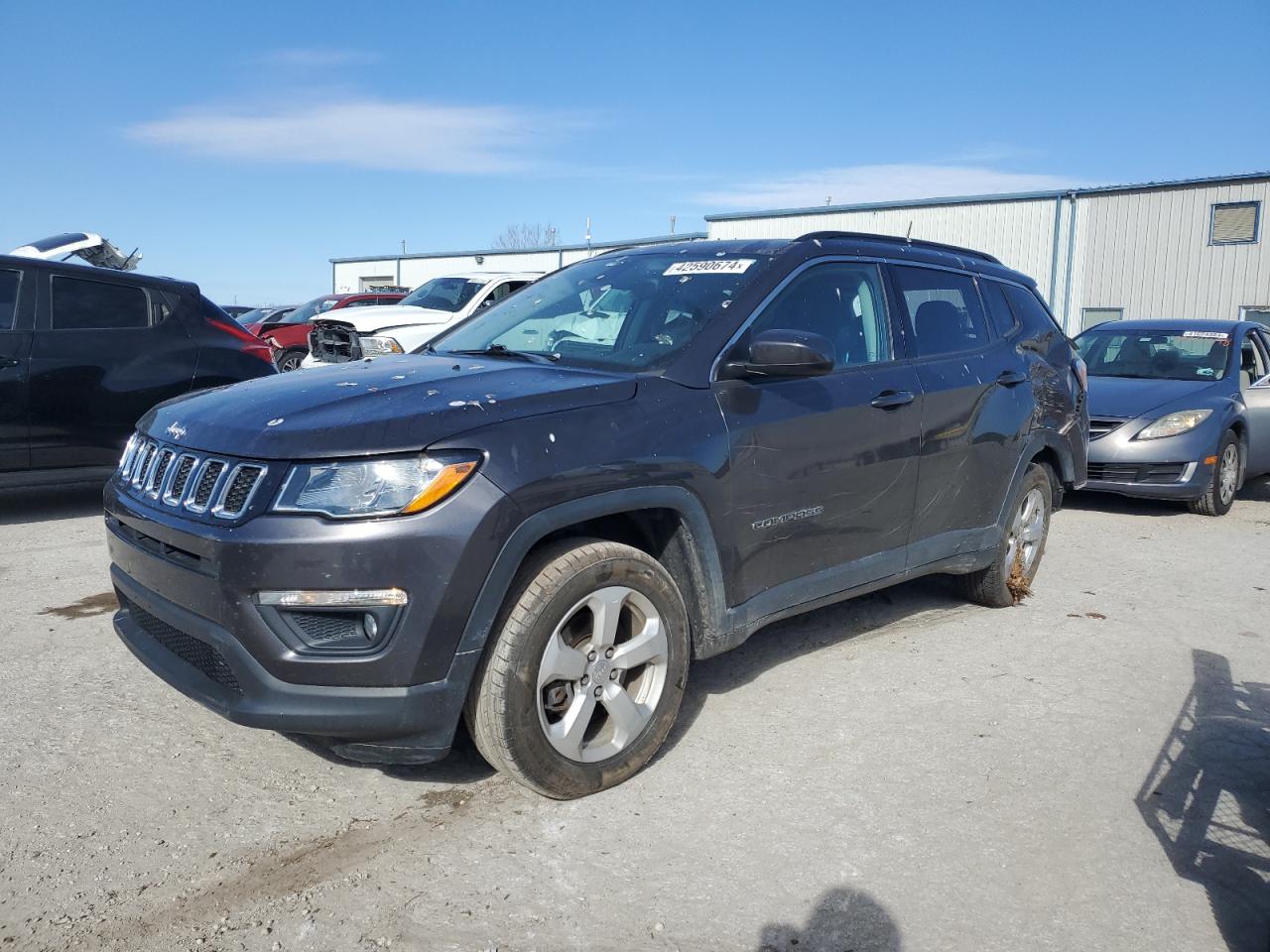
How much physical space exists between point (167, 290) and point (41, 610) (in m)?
3.21

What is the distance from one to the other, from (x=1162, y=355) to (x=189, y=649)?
8.95 m

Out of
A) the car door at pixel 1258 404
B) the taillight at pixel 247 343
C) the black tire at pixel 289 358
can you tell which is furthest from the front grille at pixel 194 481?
the black tire at pixel 289 358

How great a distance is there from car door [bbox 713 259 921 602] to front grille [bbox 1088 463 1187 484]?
4.71m

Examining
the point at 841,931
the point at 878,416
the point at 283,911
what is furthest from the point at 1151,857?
the point at 283,911

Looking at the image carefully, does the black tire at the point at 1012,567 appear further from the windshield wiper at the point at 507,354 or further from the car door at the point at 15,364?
the car door at the point at 15,364

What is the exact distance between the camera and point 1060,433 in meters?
5.66

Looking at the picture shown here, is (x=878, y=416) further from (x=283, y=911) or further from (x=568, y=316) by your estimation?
(x=283, y=911)

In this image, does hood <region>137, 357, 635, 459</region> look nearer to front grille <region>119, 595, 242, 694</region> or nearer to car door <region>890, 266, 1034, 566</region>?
front grille <region>119, 595, 242, 694</region>

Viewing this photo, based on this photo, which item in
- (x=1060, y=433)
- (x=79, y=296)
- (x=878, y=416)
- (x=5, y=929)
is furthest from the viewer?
(x=79, y=296)

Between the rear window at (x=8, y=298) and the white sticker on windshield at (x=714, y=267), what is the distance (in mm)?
4872

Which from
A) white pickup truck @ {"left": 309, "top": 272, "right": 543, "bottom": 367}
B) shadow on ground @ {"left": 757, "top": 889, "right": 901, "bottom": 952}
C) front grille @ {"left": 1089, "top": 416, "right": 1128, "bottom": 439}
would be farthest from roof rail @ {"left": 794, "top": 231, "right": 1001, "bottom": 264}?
white pickup truck @ {"left": 309, "top": 272, "right": 543, "bottom": 367}

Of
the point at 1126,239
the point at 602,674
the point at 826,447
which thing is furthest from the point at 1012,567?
the point at 1126,239

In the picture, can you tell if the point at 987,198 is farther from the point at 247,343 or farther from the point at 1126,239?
the point at 247,343

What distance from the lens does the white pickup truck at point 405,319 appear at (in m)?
11.0
